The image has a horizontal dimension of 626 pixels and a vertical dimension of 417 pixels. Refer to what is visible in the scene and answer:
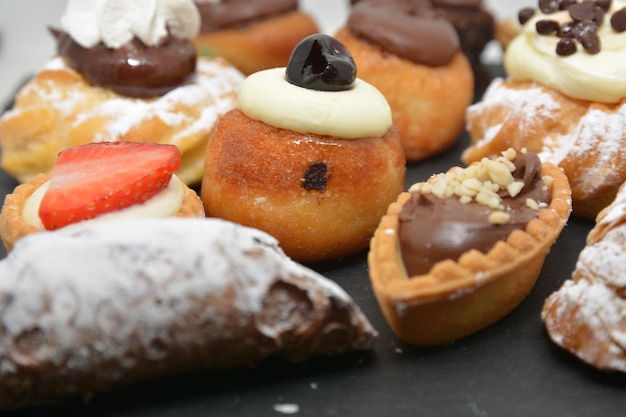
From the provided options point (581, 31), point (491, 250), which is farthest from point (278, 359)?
point (581, 31)

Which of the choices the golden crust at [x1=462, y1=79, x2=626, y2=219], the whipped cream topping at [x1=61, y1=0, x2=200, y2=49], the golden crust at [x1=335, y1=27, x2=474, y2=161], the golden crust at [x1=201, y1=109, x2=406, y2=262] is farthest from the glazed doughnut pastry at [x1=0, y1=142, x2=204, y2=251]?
the golden crust at [x1=462, y1=79, x2=626, y2=219]

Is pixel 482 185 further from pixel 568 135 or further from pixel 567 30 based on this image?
pixel 567 30

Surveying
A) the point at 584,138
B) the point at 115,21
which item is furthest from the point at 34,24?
the point at 584,138

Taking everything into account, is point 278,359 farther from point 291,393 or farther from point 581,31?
point 581,31

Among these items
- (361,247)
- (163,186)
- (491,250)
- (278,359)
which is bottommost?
(361,247)

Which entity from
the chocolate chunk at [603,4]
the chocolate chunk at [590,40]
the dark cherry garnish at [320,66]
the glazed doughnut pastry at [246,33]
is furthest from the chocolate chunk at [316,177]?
the glazed doughnut pastry at [246,33]

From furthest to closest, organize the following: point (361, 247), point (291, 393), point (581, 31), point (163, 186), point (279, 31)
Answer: point (279, 31), point (581, 31), point (361, 247), point (163, 186), point (291, 393)

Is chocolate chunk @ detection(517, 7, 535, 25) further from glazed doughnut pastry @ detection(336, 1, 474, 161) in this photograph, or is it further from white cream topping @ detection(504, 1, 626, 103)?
glazed doughnut pastry @ detection(336, 1, 474, 161)

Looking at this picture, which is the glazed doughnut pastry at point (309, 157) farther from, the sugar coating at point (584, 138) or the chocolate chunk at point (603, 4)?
the chocolate chunk at point (603, 4)
